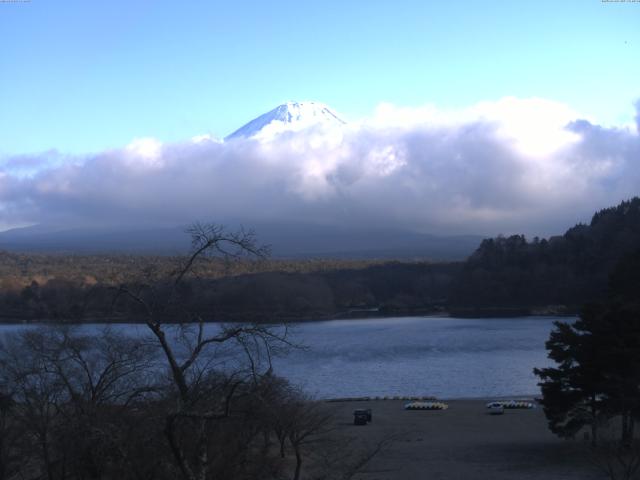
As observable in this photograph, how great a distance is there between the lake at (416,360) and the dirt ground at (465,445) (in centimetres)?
238

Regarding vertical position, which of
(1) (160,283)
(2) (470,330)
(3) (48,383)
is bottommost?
(2) (470,330)

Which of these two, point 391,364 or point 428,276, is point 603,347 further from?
point 428,276

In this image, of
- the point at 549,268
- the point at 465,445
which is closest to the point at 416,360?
the point at 465,445

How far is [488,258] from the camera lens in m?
78.2

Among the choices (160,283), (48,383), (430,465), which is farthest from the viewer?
(430,465)

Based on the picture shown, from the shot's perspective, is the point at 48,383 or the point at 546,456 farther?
the point at 546,456

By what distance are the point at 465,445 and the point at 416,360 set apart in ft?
65.9

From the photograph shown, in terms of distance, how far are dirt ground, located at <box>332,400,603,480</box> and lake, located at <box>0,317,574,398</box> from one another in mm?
2379

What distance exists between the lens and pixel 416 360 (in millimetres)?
38438

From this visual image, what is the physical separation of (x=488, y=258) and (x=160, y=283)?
74.2m

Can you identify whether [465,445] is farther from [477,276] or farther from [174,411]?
[477,276]

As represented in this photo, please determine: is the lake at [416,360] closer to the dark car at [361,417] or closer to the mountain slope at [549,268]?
the dark car at [361,417]

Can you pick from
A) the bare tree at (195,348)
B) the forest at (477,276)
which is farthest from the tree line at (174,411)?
the forest at (477,276)

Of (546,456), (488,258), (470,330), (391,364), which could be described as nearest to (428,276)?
(488,258)
